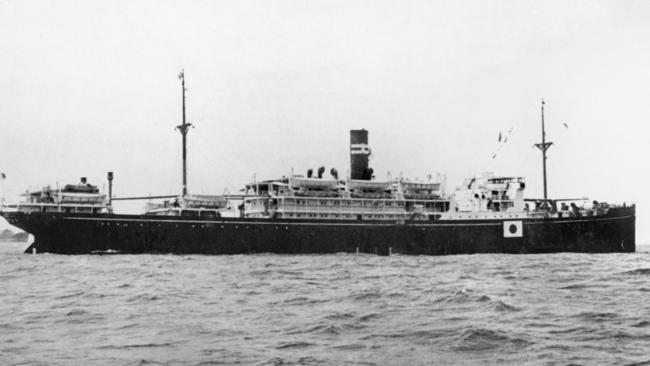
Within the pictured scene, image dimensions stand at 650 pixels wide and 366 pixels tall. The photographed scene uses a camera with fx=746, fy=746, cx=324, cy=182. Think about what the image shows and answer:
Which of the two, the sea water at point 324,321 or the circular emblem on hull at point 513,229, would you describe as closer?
the sea water at point 324,321

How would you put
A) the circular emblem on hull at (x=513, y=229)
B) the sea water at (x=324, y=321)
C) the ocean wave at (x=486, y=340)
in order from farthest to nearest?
1. the circular emblem on hull at (x=513, y=229)
2. the ocean wave at (x=486, y=340)
3. the sea water at (x=324, y=321)

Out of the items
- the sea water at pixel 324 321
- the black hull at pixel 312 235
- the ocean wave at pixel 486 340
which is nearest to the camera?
the sea water at pixel 324 321

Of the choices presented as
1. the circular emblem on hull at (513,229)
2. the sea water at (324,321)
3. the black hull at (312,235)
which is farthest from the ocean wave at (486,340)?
the circular emblem on hull at (513,229)

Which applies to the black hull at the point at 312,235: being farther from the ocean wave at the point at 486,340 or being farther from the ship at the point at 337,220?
the ocean wave at the point at 486,340

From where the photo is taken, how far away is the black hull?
39656mm

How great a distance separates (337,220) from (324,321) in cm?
3217

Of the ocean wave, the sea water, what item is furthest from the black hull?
the ocean wave

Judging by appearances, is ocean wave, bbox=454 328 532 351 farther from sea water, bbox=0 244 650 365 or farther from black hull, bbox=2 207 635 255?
black hull, bbox=2 207 635 255

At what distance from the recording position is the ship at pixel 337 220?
4006cm

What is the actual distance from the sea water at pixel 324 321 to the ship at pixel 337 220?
1758cm

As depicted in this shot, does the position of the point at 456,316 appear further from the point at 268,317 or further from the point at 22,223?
the point at 22,223

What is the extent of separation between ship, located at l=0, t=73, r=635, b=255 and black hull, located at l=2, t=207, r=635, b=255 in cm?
6

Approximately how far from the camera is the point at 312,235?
44.5 meters

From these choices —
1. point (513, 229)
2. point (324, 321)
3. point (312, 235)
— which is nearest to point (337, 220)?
point (312, 235)
